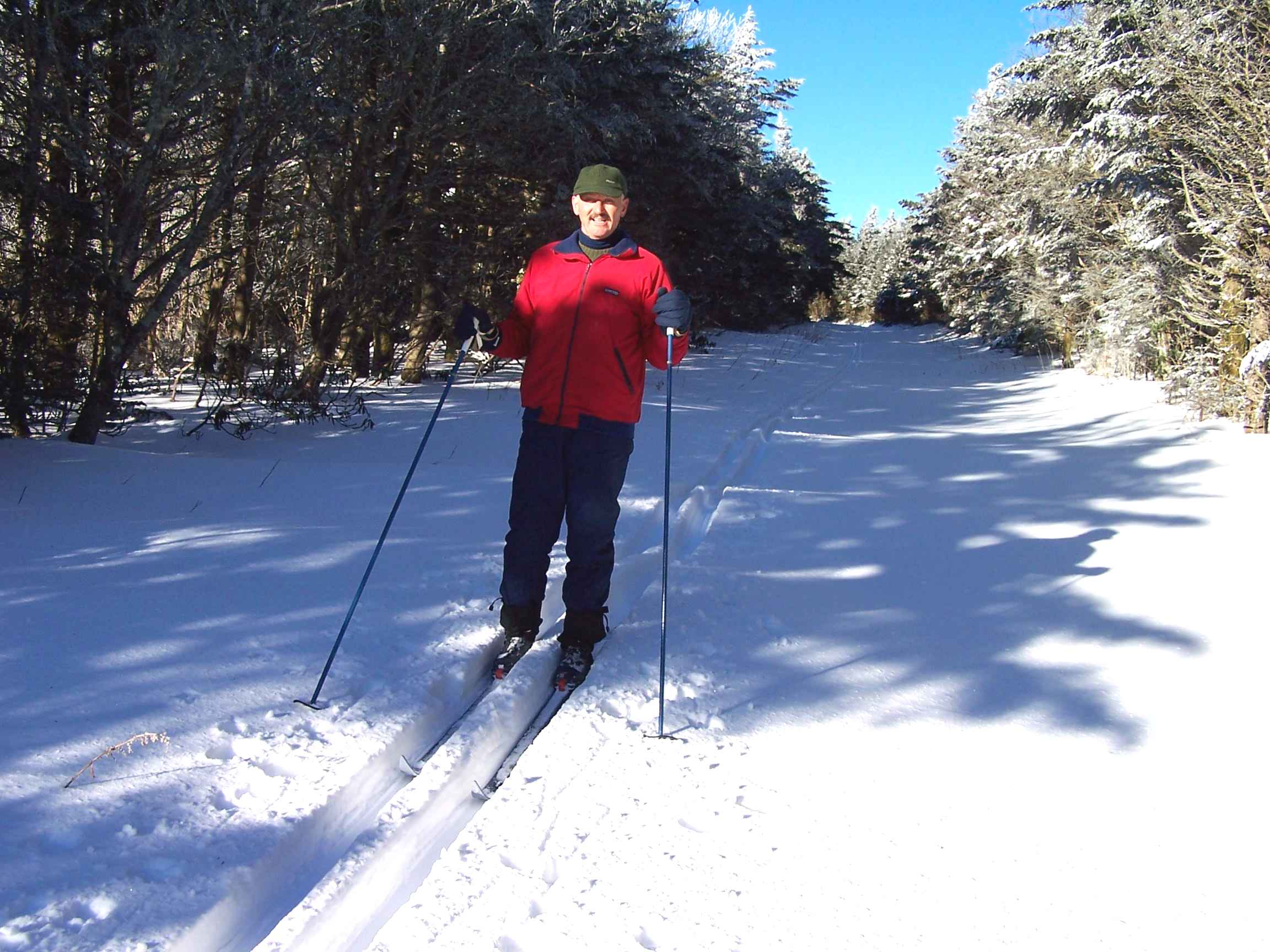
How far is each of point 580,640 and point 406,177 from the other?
8.78 m

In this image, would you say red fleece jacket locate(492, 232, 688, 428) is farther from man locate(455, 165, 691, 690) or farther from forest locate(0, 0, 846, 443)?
forest locate(0, 0, 846, 443)

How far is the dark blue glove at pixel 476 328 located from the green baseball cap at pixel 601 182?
643 mm

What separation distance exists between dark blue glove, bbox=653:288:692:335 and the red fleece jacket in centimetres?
11

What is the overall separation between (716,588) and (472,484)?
8.46ft

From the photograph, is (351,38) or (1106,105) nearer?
(351,38)

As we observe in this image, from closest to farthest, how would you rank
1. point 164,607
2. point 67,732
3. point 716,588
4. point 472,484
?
point 67,732
point 164,607
point 716,588
point 472,484

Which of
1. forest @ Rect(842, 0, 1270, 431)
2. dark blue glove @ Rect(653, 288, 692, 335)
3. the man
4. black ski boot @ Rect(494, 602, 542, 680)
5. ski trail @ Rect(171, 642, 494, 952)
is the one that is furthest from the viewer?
forest @ Rect(842, 0, 1270, 431)

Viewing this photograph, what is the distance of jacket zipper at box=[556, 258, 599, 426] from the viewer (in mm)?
3486

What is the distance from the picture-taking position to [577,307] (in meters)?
3.49

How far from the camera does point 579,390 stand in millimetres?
3484

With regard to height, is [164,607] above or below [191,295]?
below

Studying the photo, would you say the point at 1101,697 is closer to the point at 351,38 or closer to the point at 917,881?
the point at 917,881

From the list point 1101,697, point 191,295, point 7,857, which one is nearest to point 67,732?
point 7,857

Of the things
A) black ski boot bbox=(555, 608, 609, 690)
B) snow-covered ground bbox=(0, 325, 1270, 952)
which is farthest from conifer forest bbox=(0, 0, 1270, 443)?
black ski boot bbox=(555, 608, 609, 690)
